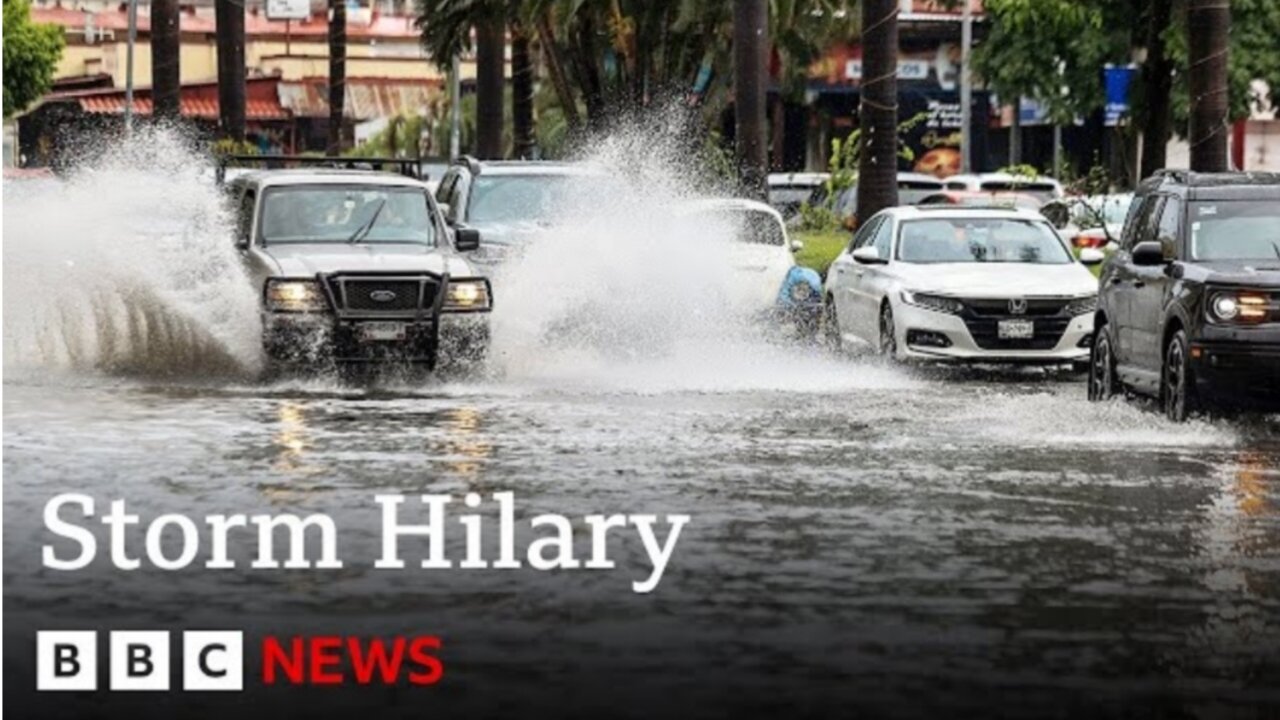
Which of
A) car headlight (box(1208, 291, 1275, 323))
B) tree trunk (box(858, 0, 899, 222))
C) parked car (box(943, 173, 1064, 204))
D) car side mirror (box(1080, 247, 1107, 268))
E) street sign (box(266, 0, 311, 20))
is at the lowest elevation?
car side mirror (box(1080, 247, 1107, 268))

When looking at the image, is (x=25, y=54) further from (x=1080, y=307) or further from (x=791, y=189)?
(x=1080, y=307)

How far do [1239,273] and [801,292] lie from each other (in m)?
9.65

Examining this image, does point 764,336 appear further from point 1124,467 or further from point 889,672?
point 889,672

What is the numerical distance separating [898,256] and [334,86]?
38.0 m

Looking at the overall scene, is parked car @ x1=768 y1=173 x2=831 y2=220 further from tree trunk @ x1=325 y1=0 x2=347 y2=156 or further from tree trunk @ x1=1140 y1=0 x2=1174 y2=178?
tree trunk @ x1=1140 y1=0 x2=1174 y2=178

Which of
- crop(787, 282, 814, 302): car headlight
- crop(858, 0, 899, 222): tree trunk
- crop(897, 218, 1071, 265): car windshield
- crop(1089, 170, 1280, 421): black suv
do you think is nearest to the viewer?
crop(1089, 170, 1280, 421): black suv

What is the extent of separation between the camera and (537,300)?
28.1m

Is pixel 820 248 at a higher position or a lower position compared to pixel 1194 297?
lower

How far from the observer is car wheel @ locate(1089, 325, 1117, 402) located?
76.5 ft

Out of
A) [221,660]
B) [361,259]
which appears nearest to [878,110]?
[361,259]

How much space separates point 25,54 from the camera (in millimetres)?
98000

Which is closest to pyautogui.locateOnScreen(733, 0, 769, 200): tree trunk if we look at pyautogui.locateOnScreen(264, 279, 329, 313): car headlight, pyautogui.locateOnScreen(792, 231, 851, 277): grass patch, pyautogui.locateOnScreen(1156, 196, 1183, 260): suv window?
pyautogui.locateOnScreen(792, 231, 851, 277): grass patch

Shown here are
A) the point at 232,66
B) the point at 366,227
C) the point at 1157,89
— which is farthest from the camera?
the point at 232,66

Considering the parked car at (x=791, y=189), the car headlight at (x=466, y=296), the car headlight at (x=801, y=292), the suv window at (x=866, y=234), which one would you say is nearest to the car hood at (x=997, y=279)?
the suv window at (x=866, y=234)
